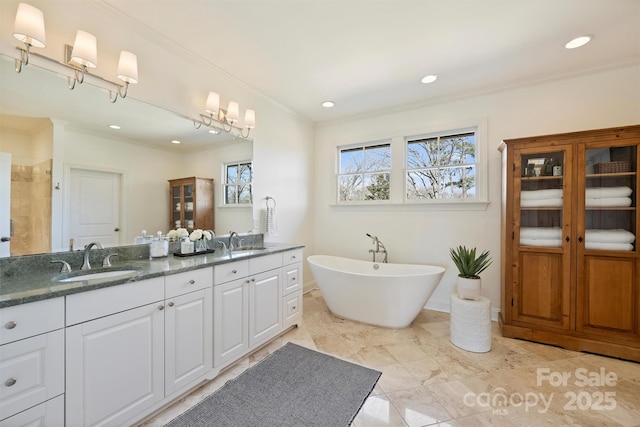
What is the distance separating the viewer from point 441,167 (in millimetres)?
3330

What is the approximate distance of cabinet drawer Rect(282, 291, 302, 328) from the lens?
2.58m

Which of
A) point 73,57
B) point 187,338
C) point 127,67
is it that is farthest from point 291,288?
point 73,57

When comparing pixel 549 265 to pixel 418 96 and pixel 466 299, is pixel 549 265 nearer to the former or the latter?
pixel 466 299

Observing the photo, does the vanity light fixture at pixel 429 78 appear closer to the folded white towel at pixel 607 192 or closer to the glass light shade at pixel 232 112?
the folded white towel at pixel 607 192

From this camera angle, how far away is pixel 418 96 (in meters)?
3.19

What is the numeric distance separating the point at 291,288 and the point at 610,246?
290 cm

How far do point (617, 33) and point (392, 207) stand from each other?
2463 mm

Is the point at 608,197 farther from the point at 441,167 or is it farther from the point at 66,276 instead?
the point at 66,276

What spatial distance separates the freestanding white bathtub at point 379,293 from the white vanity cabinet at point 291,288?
29 cm

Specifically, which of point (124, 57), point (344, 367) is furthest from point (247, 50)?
point (344, 367)

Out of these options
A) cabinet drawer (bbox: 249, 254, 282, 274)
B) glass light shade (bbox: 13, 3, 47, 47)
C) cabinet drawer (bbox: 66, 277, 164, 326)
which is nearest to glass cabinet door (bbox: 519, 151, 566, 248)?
cabinet drawer (bbox: 249, 254, 282, 274)

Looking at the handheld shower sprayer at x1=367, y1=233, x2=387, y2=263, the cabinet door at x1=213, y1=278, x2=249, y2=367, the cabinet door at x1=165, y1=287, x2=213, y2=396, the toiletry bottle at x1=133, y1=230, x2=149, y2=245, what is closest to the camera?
the cabinet door at x1=165, y1=287, x2=213, y2=396

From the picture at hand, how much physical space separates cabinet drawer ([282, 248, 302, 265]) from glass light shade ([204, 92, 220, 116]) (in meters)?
1.53

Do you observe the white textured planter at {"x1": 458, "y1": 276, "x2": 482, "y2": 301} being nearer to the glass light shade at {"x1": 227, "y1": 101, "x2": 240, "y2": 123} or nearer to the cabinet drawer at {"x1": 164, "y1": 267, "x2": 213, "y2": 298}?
the cabinet drawer at {"x1": 164, "y1": 267, "x2": 213, "y2": 298}
